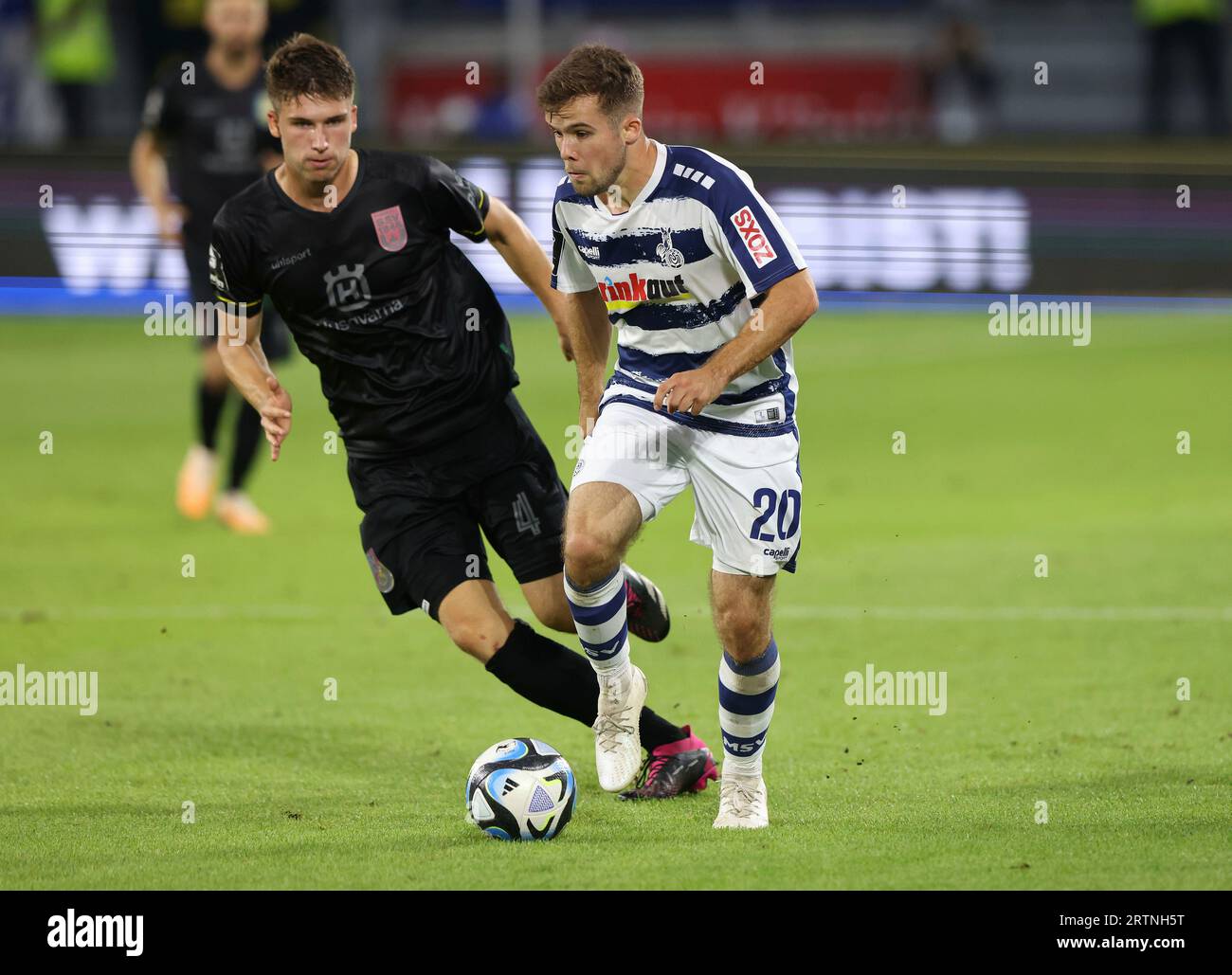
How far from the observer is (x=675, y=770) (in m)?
5.64

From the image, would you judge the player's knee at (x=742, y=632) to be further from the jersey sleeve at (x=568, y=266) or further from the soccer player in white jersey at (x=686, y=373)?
the jersey sleeve at (x=568, y=266)

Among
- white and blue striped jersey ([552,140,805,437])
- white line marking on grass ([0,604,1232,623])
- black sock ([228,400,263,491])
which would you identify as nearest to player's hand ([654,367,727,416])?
white and blue striped jersey ([552,140,805,437])

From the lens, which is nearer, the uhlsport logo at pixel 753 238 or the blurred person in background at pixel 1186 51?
the uhlsport logo at pixel 753 238

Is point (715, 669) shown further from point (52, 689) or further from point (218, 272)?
point (218, 272)

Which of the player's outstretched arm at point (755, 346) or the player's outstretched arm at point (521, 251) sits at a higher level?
the player's outstretched arm at point (521, 251)

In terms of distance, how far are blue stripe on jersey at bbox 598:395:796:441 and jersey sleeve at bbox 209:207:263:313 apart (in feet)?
4.12

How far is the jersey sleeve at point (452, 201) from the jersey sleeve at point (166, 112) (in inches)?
208

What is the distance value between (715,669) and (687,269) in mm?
2770

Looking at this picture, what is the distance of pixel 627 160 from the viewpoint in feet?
16.9

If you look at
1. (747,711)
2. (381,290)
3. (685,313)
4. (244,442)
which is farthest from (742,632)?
(244,442)

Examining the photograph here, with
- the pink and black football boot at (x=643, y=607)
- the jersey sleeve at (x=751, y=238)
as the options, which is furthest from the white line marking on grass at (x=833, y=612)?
the jersey sleeve at (x=751, y=238)

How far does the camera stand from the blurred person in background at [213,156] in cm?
1045

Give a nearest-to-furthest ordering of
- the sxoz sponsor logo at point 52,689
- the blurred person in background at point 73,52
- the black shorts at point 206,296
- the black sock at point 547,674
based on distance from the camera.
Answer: the black sock at point 547,674 < the sxoz sponsor logo at point 52,689 < the black shorts at point 206,296 < the blurred person in background at point 73,52
